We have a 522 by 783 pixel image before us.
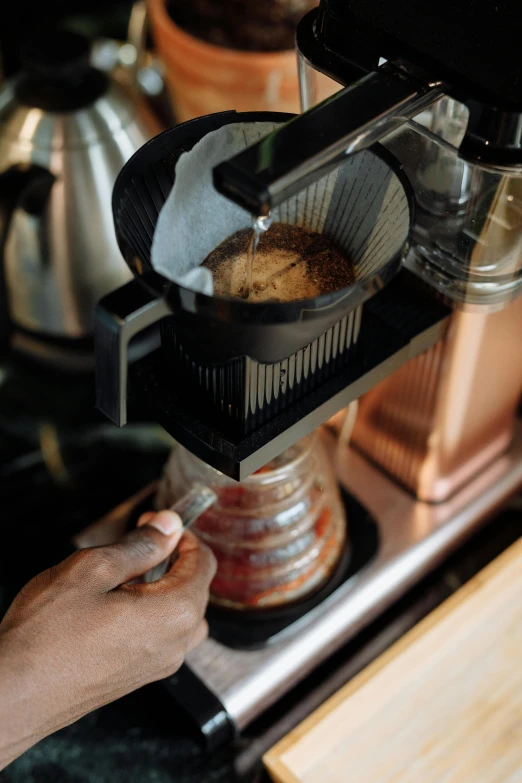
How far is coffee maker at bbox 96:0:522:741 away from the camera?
1.54ft

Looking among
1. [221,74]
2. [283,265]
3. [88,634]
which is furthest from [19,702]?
[221,74]

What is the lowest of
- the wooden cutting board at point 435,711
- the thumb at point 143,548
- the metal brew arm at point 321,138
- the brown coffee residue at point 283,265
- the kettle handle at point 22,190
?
the wooden cutting board at point 435,711

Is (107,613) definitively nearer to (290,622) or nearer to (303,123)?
(290,622)

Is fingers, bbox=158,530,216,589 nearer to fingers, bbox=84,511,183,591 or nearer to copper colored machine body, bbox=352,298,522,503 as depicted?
fingers, bbox=84,511,183,591

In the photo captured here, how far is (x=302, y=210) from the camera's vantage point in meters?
0.57

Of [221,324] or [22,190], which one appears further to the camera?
[22,190]

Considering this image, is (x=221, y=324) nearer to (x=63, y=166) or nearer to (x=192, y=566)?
(x=192, y=566)

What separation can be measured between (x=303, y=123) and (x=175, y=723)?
460mm

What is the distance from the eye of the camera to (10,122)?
83 cm

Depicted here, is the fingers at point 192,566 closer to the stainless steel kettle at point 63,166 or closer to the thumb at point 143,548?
the thumb at point 143,548

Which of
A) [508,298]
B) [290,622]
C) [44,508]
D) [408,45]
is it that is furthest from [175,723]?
[408,45]

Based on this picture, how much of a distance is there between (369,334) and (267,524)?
17cm

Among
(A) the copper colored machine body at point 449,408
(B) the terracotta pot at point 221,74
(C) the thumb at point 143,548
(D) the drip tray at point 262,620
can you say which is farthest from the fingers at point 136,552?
(B) the terracotta pot at point 221,74

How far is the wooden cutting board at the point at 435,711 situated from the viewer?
2.16 feet
